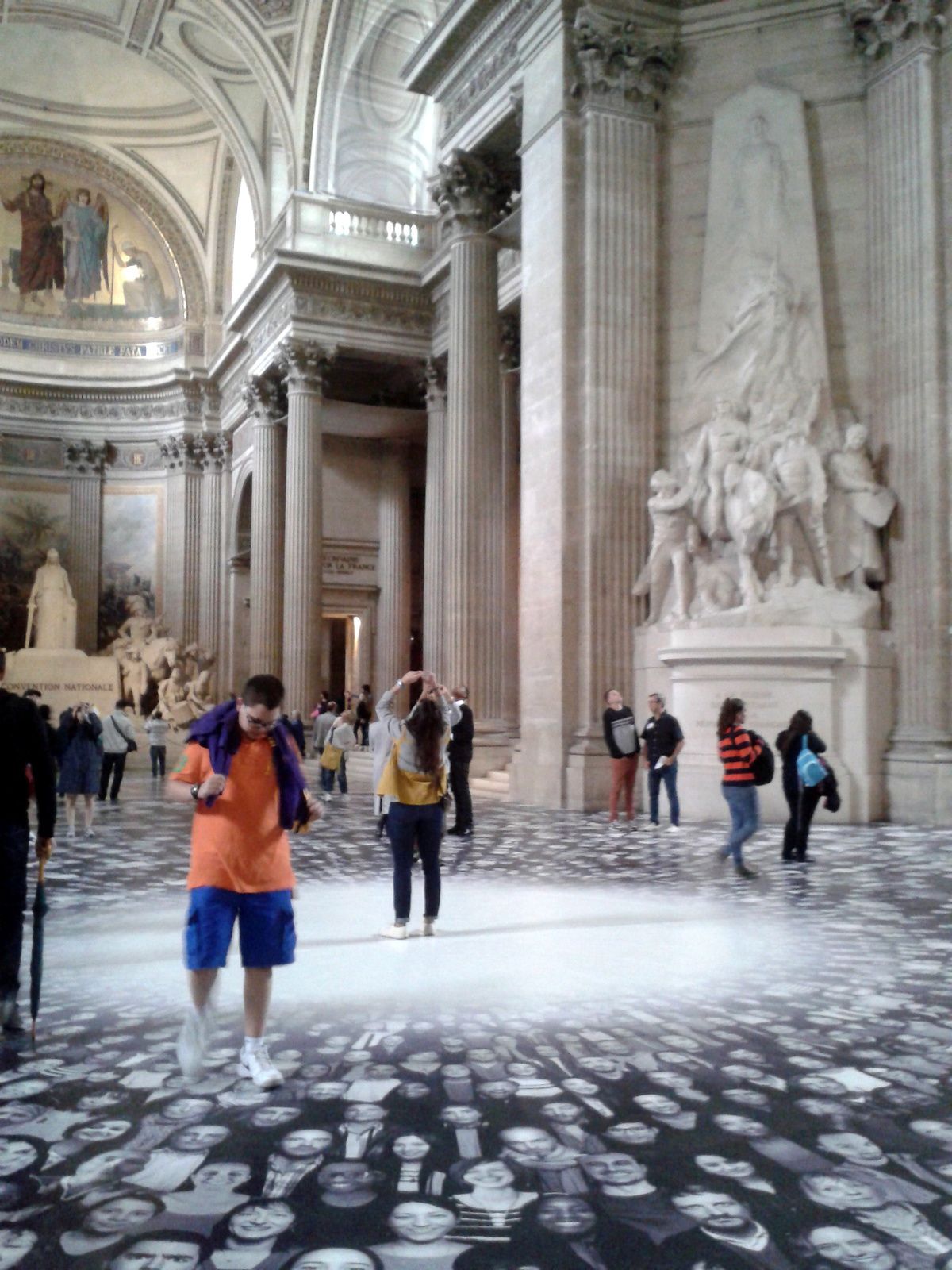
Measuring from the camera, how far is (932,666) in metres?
12.5

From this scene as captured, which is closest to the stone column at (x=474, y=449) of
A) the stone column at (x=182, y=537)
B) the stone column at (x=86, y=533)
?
the stone column at (x=182, y=537)

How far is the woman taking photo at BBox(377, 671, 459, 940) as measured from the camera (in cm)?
614

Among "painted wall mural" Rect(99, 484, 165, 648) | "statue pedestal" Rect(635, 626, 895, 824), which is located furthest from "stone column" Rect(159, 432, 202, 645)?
"statue pedestal" Rect(635, 626, 895, 824)

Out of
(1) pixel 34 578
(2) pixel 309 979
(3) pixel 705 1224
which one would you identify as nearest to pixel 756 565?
(2) pixel 309 979

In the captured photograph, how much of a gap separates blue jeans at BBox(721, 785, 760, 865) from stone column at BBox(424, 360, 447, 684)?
44.2 feet

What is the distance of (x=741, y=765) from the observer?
8602mm

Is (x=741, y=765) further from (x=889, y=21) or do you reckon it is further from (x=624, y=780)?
(x=889, y=21)

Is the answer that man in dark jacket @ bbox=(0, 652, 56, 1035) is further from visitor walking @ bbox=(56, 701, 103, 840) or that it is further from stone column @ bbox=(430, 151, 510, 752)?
stone column @ bbox=(430, 151, 510, 752)

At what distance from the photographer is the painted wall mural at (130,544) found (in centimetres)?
3512

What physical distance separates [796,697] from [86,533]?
2736cm

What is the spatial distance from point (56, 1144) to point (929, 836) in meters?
9.53

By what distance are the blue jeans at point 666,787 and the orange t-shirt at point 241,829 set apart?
25.5 ft

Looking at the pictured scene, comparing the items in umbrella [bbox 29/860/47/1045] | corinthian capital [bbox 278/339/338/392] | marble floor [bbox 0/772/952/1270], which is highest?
corinthian capital [bbox 278/339/338/392]

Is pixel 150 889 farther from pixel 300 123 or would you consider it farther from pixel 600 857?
pixel 300 123
